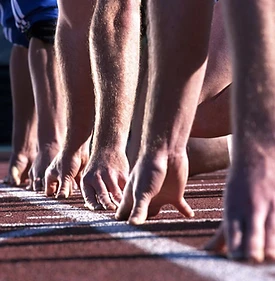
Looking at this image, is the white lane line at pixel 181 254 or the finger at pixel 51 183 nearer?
the white lane line at pixel 181 254

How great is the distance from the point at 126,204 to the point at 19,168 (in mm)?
3300

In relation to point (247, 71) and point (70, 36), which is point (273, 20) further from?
point (70, 36)

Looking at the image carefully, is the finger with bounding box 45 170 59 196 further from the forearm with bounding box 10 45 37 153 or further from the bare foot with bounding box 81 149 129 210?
the forearm with bounding box 10 45 37 153

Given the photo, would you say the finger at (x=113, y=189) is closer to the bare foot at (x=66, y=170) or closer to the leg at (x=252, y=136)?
the bare foot at (x=66, y=170)

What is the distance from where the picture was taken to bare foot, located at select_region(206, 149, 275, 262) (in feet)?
6.02

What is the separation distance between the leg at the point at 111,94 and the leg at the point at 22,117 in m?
2.52

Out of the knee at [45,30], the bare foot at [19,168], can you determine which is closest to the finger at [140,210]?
the knee at [45,30]

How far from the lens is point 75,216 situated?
9.61 feet

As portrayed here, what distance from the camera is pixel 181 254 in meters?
1.96

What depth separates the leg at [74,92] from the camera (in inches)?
152

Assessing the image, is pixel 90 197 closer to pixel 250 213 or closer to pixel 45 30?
pixel 250 213

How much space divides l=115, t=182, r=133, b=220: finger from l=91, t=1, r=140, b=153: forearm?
22.3 inches

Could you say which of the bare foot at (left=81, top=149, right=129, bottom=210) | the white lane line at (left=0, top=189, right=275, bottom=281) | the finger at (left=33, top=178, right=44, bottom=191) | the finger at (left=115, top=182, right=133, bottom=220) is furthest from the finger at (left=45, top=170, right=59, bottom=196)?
the finger at (left=115, top=182, right=133, bottom=220)

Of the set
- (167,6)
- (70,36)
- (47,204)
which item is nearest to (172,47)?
(167,6)
